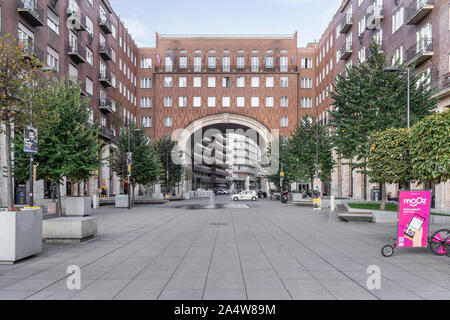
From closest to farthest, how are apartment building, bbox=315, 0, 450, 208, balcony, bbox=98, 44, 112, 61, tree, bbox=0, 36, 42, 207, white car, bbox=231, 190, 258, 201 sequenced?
tree, bbox=0, 36, 42, 207 → apartment building, bbox=315, 0, 450, 208 → balcony, bbox=98, 44, 112, 61 → white car, bbox=231, 190, 258, 201

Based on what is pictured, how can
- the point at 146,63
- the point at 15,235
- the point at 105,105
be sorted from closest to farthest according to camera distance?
the point at 15,235 → the point at 105,105 → the point at 146,63

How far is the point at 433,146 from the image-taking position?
965cm

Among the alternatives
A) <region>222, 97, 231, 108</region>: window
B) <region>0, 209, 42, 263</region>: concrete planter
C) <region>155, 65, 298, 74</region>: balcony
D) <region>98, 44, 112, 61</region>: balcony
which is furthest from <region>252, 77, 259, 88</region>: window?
<region>0, 209, 42, 263</region>: concrete planter

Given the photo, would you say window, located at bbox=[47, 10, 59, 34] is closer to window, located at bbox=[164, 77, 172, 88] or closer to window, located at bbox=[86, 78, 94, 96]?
window, located at bbox=[86, 78, 94, 96]

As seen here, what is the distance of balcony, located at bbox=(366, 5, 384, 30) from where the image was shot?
117ft

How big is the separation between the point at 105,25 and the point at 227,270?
146ft

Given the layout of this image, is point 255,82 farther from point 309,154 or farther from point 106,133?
point 106,133

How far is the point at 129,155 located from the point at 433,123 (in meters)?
25.2

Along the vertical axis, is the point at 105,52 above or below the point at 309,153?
above

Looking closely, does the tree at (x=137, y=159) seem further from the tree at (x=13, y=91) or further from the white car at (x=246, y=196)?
the tree at (x=13, y=91)

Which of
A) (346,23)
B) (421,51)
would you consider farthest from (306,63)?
(421,51)

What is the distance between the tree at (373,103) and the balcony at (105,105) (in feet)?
103

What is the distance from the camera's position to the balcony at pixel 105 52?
4493cm
